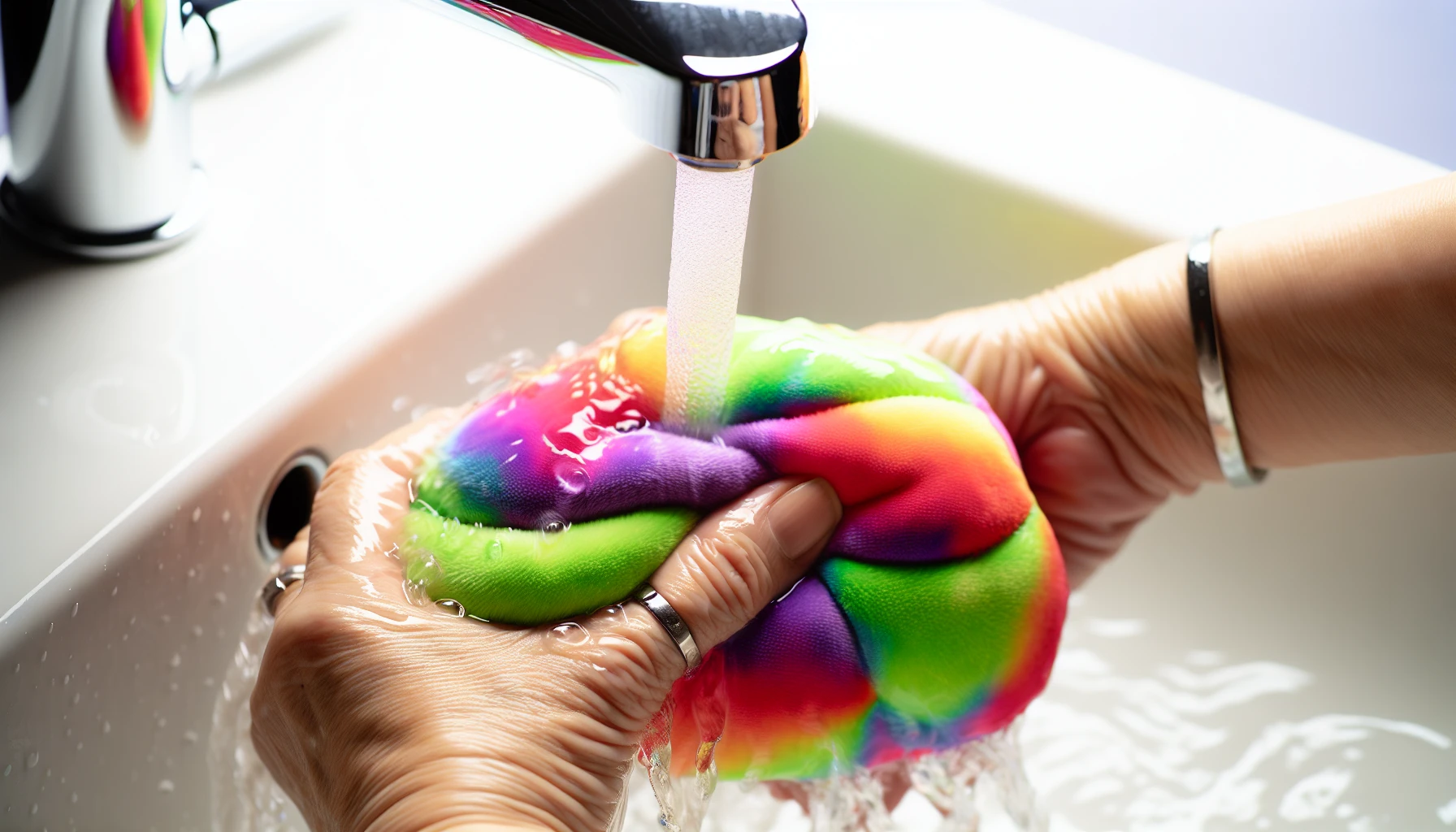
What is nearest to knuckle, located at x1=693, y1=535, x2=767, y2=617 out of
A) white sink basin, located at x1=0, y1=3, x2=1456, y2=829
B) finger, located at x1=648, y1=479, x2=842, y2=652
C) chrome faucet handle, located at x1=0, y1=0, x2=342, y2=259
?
finger, located at x1=648, y1=479, x2=842, y2=652

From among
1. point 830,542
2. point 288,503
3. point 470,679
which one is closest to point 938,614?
point 830,542

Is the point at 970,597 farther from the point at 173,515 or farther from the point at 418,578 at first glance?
the point at 173,515

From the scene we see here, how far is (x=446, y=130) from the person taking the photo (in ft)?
2.41

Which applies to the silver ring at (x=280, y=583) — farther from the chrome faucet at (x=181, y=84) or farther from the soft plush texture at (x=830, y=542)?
the chrome faucet at (x=181, y=84)

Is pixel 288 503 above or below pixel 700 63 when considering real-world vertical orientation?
below

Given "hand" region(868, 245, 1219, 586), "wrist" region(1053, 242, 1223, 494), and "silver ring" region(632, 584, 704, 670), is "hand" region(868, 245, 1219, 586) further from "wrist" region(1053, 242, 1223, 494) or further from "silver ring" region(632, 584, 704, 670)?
"silver ring" region(632, 584, 704, 670)

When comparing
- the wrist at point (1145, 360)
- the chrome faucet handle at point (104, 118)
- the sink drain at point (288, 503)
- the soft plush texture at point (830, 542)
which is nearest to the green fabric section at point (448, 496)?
the soft plush texture at point (830, 542)

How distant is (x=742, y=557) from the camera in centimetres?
47

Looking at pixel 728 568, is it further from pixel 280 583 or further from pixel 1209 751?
pixel 1209 751

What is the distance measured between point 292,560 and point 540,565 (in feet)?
0.45

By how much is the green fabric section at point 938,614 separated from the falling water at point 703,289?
3.1 inches

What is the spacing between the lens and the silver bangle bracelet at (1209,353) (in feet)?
2.01

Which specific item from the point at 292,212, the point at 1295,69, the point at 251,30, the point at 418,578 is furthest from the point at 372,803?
the point at 1295,69

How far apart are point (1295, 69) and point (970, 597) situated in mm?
864
